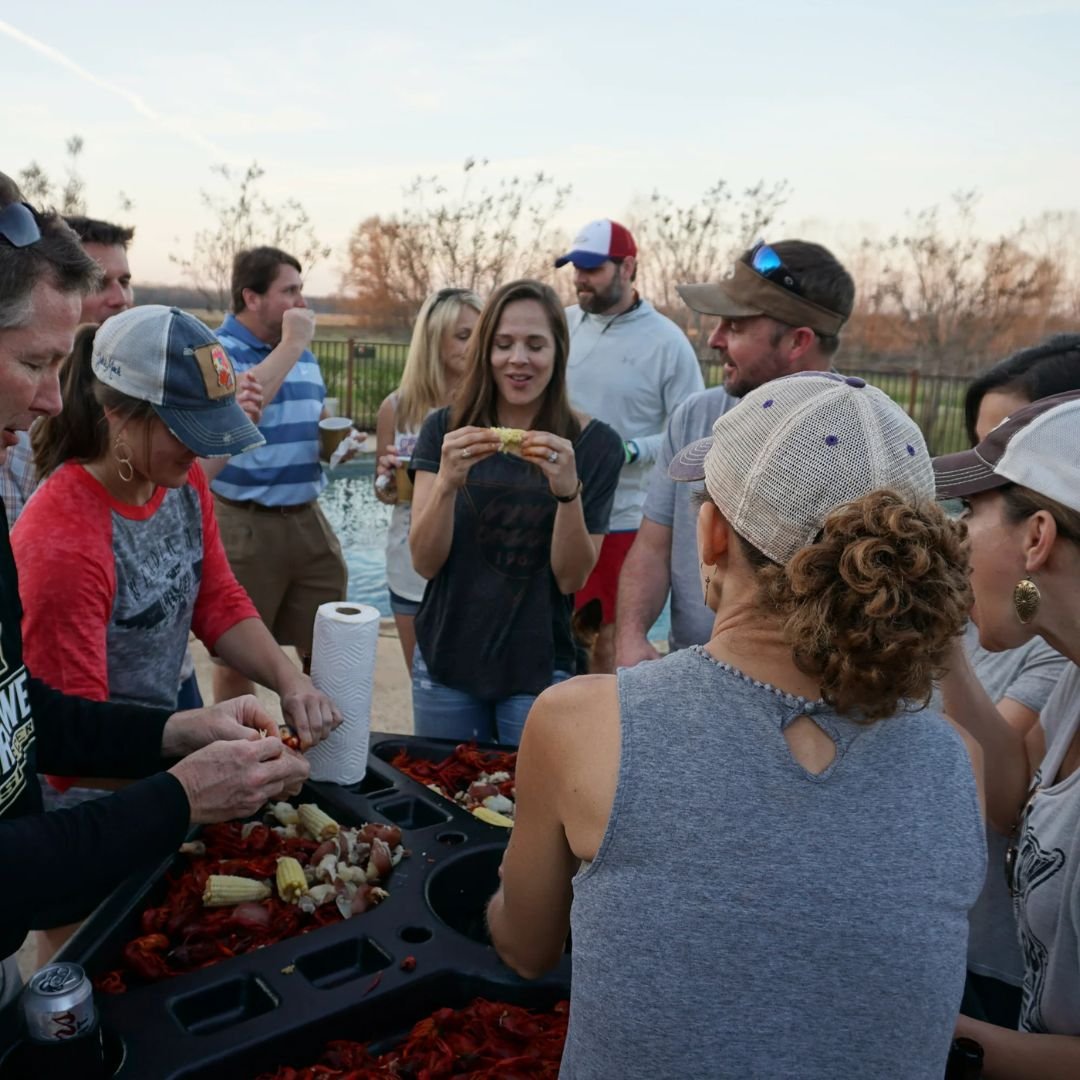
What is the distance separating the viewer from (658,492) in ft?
11.2

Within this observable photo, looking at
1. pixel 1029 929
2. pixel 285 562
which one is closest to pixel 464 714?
pixel 1029 929

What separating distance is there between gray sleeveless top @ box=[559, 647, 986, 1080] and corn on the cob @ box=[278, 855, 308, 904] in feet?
3.18

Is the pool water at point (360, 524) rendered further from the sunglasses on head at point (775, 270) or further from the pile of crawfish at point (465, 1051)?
the pile of crawfish at point (465, 1051)

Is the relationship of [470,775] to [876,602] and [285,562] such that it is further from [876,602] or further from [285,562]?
[285,562]

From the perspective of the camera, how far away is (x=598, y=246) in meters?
5.46

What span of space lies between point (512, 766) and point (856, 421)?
1.71 metres

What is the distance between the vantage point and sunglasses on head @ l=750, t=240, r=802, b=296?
317 centimetres

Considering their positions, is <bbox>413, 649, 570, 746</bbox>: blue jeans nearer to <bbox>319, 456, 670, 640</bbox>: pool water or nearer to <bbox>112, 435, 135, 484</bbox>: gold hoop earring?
<bbox>112, 435, 135, 484</bbox>: gold hoop earring

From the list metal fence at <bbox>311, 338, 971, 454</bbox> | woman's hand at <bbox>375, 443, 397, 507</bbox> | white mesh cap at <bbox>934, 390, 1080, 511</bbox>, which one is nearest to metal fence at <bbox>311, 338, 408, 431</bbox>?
metal fence at <bbox>311, 338, 971, 454</bbox>

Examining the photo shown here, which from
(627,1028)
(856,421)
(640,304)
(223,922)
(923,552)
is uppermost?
(640,304)

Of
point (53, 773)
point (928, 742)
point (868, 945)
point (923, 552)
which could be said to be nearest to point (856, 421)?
point (923, 552)

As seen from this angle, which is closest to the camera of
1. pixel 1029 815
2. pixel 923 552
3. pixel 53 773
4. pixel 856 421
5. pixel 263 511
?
pixel 923 552

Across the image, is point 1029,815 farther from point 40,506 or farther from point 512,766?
point 40,506

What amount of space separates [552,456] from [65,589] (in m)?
1.47
